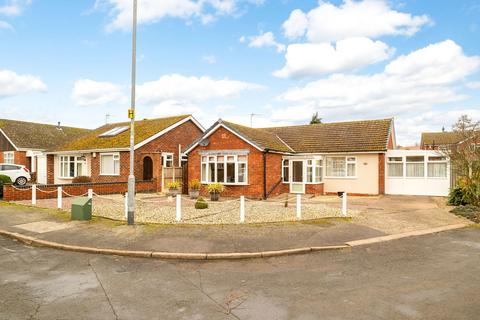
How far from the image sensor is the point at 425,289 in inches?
233

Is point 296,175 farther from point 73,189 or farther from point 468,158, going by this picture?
point 73,189

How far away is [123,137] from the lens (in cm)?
2653

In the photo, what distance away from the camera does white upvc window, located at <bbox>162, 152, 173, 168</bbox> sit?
25.5 metres

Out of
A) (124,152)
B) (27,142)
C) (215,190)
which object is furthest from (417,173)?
(27,142)


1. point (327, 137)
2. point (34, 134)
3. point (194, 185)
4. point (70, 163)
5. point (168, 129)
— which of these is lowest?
point (194, 185)

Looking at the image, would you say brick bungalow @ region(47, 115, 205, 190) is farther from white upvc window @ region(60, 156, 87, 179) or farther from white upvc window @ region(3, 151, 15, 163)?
white upvc window @ region(3, 151, 15, 163)

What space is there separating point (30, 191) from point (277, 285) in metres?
17.1

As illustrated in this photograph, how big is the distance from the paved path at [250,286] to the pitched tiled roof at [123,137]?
17235 mm

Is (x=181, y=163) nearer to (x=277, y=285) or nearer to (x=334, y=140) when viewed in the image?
(x=334, y=140)

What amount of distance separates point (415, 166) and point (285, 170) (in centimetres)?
837

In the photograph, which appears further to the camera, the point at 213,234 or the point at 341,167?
the point at 341,167

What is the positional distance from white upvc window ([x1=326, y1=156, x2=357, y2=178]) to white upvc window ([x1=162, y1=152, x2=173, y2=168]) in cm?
1142

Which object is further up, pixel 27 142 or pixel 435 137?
pixel 435 137

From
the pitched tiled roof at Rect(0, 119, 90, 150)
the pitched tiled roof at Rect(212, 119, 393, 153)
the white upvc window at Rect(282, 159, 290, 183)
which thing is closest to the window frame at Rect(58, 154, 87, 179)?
the pitched tiled roof at Rect(0, 119, 90, 150)
